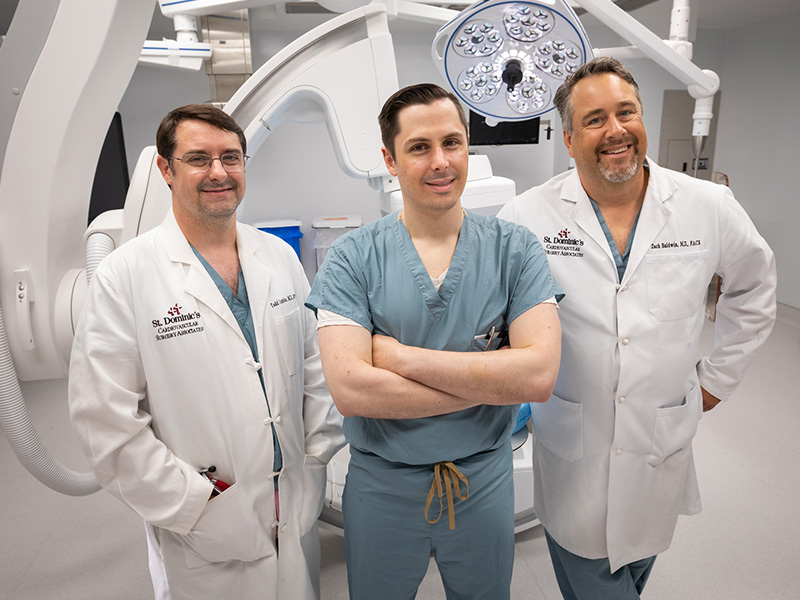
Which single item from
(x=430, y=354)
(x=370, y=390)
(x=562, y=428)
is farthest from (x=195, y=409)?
(x=562, y=428)

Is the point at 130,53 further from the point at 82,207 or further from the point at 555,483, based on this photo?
the point at 555,483

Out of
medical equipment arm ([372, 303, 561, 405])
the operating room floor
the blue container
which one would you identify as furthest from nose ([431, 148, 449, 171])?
the operating room floor

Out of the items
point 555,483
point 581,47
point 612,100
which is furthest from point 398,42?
point 555,483

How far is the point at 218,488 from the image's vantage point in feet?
4.30

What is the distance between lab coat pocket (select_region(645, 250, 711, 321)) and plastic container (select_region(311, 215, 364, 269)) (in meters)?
3.33

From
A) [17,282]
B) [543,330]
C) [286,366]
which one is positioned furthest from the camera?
[17,282]

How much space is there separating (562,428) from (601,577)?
1.39ft

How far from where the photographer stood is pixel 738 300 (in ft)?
4.99

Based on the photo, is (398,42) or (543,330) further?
(398,42)

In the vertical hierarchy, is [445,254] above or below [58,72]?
below

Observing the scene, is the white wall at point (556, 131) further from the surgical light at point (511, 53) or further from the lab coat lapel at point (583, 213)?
the lab coat lapel at point (583, 213)

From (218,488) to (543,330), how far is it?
831mm

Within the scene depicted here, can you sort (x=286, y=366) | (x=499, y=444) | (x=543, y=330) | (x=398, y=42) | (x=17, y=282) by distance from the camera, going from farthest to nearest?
(x=398, y=42) → (x=17, y=282) → (x=286, y=366) → (x=499, y=444) → (x=543, y=330)

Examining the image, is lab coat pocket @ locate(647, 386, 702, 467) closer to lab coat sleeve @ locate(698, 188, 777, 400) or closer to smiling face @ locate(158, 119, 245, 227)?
lab coat sleeve @ locate(698, 188, 777, 400)
